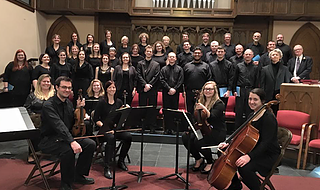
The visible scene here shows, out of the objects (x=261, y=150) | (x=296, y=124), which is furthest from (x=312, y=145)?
(x=261, y=150)

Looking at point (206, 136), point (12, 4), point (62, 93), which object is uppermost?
point (12, 4)

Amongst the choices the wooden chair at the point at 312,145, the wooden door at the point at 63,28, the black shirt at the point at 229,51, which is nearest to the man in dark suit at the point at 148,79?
the black shirt at the point at 229,51

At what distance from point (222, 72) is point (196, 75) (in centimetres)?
63

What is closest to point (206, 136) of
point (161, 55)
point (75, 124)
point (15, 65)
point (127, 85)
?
point (75, 124)

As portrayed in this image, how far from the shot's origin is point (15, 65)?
509 centimetres

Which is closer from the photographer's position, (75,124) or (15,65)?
(75,124)

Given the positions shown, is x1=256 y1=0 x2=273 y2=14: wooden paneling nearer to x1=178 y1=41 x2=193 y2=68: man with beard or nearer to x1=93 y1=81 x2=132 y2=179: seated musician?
x1=178 y1=41 x2=193 y2=68: man with beard

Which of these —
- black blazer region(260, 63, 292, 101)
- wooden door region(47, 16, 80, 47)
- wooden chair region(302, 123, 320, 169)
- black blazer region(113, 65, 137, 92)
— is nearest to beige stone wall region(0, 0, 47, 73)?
wooden door region(47, 16, 80, 47)

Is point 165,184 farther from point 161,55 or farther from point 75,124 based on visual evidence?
point 161,55

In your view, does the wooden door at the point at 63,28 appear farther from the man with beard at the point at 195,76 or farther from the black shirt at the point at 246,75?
the black shirt at the point at 246,75

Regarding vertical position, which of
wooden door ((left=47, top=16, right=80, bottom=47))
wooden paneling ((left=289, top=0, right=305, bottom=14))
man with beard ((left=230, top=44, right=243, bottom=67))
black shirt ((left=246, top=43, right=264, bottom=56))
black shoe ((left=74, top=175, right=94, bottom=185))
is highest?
wooden paneling ((left=289, top=0, right=305, bottom=14))

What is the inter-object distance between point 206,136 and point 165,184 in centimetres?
77

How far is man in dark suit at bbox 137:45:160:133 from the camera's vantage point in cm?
505

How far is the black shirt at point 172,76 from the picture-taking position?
496 centimetres
